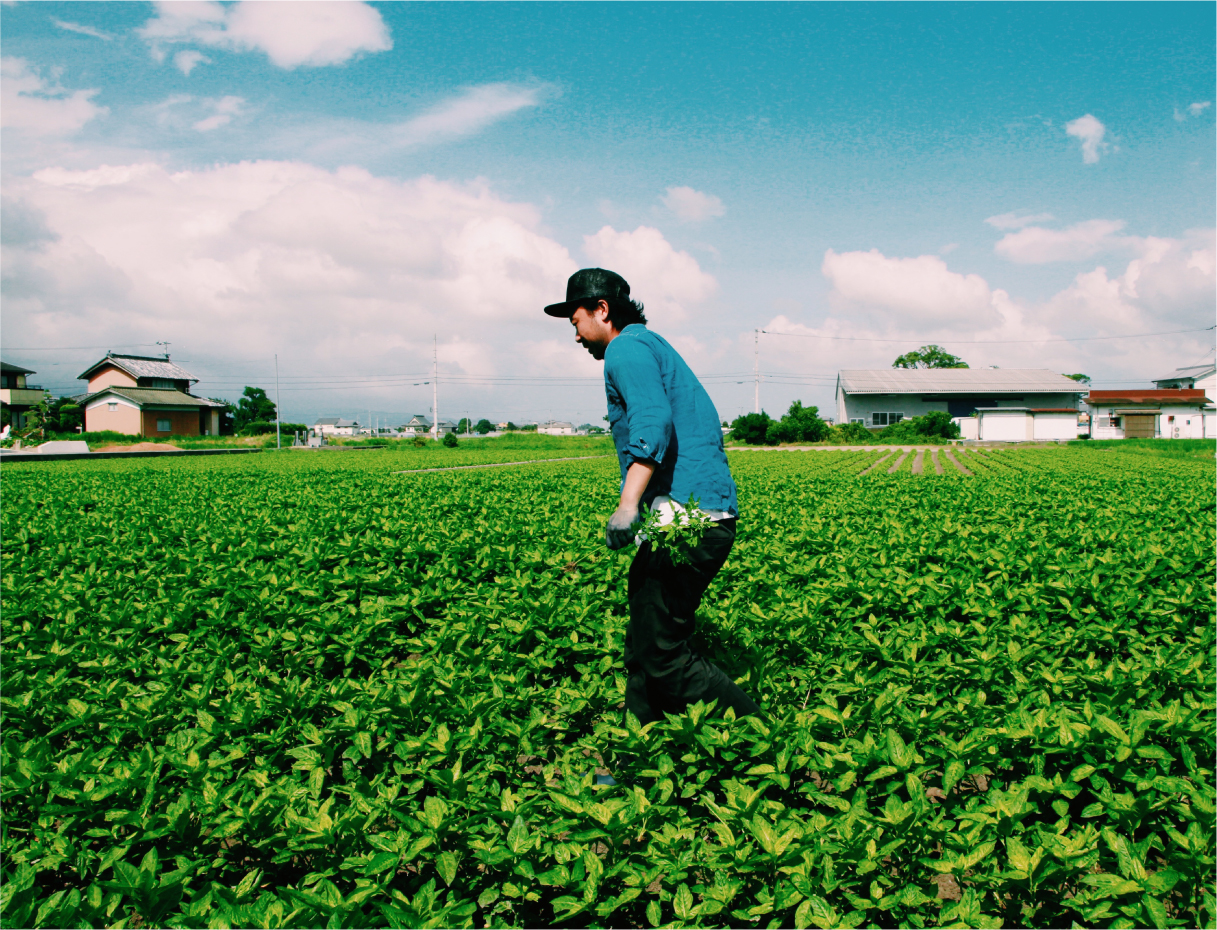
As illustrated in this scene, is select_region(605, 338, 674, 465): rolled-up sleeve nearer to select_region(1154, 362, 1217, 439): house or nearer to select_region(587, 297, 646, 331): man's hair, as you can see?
select_region(587, 297, 646, 331): man's hair

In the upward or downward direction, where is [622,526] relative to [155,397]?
downward

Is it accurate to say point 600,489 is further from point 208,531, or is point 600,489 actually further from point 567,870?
point 567,870

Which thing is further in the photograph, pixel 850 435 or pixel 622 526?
pixel 850 435

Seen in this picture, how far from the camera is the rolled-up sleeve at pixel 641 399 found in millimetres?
2889

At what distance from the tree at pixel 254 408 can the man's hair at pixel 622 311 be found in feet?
351

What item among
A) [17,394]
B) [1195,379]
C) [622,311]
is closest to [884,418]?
[1195,379]

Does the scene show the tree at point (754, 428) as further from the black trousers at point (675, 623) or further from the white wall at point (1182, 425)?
the black trousers at point (675, 623)

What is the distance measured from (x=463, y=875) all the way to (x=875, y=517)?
24.8ft

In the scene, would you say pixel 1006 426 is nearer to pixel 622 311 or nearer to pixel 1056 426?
pixel 1056 426

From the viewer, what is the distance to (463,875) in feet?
7.77

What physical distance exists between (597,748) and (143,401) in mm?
68301

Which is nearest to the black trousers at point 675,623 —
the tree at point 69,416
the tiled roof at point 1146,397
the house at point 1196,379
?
the tiled roof at point 1146,397

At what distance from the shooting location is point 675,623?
299 centimetres

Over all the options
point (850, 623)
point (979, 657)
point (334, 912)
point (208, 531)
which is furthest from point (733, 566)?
point (208, 531)
